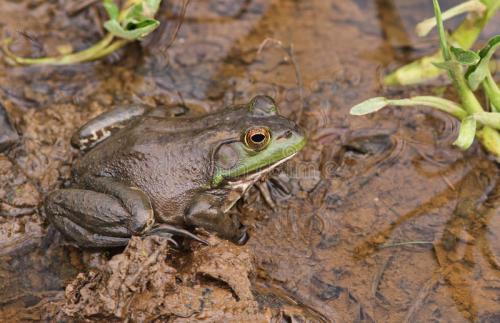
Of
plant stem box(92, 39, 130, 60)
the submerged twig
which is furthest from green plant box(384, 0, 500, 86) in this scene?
plant stem box(92, 39, 130, 60)

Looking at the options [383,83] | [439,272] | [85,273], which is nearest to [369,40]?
[383,83]

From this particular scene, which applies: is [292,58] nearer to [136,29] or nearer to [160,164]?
[136,29]

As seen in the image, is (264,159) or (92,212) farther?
(264,159)

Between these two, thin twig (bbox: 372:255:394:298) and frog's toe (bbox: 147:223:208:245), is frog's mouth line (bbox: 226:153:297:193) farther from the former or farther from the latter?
thin twig (bbox: 372:255:394:298)

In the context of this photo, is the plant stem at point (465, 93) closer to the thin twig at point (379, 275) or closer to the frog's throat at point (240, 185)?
the thin twig at point (379, 275)

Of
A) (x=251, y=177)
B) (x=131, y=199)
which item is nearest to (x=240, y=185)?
(x=251, y=177)
